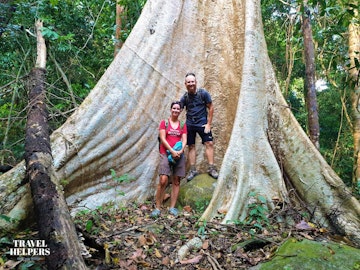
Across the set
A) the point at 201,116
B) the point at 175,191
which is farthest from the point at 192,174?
the point at 201,116

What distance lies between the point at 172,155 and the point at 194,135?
734mm

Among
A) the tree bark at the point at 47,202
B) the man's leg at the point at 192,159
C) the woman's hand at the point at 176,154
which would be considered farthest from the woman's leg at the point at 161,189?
the tree bark at the point at 47,202

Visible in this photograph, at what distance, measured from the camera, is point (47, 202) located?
2.78 metres

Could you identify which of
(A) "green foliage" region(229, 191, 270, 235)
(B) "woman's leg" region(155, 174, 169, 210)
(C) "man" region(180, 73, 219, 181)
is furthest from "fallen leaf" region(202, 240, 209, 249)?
(C) "man" region(180, 73, 219, 181)

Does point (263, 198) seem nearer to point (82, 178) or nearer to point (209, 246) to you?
point (209, 246)

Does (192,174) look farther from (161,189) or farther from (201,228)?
(201,228)

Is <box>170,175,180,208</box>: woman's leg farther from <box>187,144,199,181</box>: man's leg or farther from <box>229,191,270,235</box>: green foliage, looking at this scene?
Result: <box>229,191,270,235</box>: green foliage

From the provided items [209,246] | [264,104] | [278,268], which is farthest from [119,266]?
[264,104]

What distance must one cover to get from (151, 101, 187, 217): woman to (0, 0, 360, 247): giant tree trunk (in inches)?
20.4

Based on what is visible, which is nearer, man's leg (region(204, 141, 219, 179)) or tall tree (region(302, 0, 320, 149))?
man's leg (region(204, 141, 219, 179))

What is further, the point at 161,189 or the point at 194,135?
the point at 194,135

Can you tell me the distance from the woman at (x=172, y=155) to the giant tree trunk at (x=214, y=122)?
0.52 m

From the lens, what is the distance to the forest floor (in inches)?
120

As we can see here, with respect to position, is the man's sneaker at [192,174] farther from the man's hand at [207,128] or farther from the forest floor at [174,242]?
the forest floor at [174,242]
